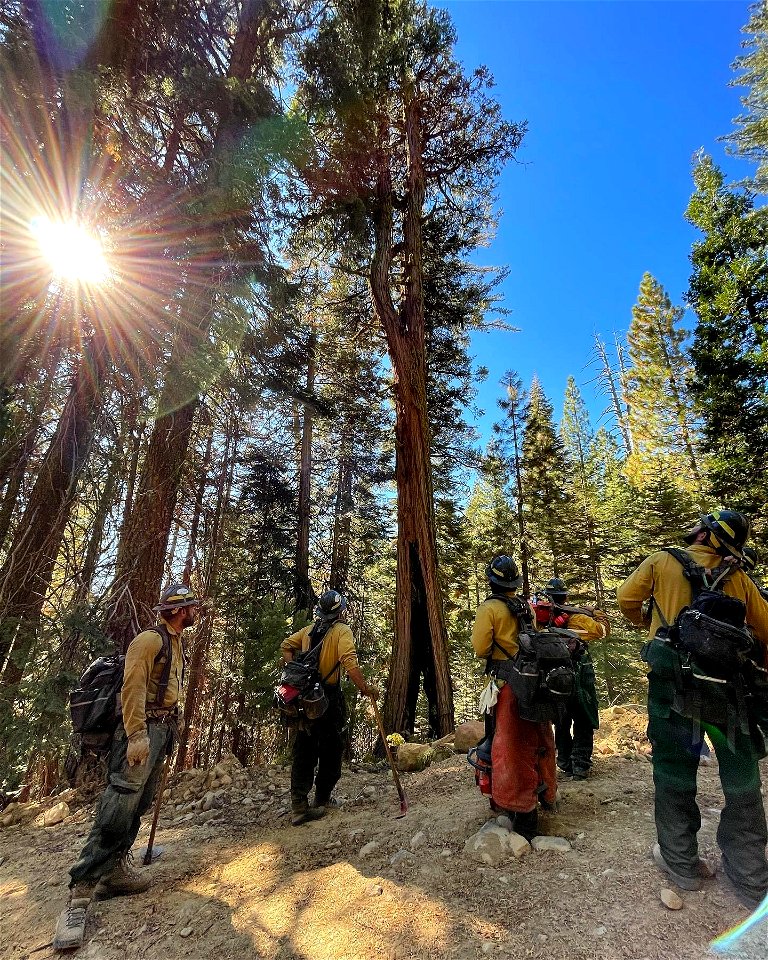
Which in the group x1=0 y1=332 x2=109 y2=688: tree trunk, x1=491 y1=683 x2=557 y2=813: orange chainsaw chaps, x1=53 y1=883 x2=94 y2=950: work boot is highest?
x1=0 y1=332 x2=109 y2=688: tree trunk

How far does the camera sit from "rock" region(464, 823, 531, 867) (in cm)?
297

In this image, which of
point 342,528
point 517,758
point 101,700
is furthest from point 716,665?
point 342,528

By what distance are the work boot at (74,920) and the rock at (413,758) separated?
3.58 metres

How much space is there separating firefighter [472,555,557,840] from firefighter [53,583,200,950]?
8.01 ft

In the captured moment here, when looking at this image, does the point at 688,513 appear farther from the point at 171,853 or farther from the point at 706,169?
the point at 171,853

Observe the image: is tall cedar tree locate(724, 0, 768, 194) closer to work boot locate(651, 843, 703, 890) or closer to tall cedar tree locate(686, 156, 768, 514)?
tall cedar tree locate(686, 156, 768, 514)

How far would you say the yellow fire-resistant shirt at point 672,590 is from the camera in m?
2.63

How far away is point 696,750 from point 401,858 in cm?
216

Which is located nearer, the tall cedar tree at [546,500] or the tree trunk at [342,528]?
the tree trunk at [342,528]

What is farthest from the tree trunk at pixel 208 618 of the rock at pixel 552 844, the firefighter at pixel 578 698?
the rock at pixel 552 844

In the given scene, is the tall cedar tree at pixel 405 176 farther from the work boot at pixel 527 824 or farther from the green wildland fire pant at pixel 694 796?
the green wildland fire pant at pixel 694 796

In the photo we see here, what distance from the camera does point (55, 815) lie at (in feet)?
16.5

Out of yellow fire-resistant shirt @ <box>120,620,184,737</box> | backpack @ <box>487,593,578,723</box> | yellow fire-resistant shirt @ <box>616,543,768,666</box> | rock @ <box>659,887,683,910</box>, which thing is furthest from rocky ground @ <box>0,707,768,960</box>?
yellow fire-resistant shirt @ <box>616,543,768,666</box>

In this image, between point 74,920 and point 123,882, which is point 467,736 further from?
point 74,920
